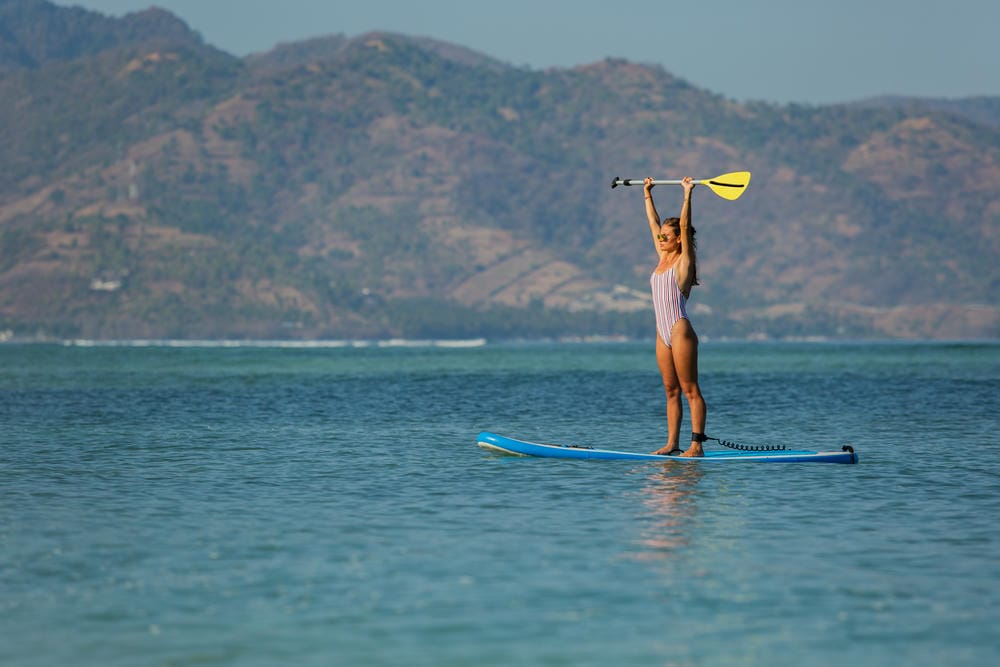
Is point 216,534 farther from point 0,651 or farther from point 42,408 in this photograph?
point 42,408

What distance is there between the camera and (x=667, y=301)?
78.1 feet

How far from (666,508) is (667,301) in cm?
454

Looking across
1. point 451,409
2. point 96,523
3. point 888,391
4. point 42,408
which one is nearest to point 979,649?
point 96,523

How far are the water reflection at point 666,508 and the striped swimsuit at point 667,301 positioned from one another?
91.1 inches

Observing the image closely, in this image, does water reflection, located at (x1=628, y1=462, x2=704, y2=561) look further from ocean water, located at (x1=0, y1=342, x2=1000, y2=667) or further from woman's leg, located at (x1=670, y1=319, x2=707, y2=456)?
woman's leg, located at (x1=670, y1=319, x2=707, y2=456)

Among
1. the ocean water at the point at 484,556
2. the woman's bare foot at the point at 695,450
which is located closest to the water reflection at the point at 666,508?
the ocean water at the point at 484,556

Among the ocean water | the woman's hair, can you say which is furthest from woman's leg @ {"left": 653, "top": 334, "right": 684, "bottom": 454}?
the woman's hair

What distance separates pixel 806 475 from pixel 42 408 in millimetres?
35829

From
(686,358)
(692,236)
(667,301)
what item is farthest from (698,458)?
(692,236)

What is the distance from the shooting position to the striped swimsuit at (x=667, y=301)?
2369 centimetres

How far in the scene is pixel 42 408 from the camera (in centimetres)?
5356

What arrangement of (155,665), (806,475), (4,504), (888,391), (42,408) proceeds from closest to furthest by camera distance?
(155,665) < (4,504) < (806,475) < (42,408) < (888,391)

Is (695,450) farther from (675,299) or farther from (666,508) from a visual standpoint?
(666,508)

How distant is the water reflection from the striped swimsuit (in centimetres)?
231
